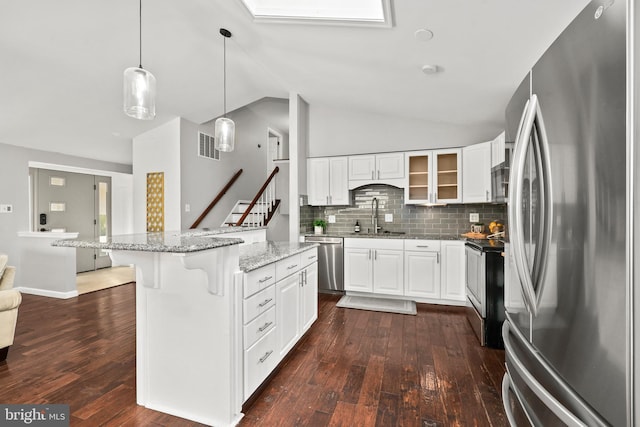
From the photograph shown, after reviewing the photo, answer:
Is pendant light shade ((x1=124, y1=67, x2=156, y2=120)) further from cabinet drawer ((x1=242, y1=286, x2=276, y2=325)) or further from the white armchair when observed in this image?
the white armchair

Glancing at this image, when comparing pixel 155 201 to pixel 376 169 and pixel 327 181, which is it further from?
pixel 376 169

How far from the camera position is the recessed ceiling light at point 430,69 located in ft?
8.92

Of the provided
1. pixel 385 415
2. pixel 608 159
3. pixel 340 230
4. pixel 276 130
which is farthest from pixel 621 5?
pixel 276 130

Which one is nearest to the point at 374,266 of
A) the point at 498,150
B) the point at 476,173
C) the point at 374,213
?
the point at 374,213

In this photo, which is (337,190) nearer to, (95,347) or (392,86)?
(392,86)

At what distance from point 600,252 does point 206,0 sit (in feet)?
10.2

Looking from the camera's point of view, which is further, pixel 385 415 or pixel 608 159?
pixel 385 415

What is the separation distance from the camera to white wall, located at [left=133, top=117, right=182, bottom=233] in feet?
15.7

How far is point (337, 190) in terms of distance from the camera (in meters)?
4.74

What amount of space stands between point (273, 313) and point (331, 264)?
2.30 meters

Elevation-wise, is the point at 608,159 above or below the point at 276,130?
below

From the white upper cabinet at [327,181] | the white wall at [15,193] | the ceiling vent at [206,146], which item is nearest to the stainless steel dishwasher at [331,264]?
the white upper cabinet at [327,181]

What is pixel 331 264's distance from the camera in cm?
446

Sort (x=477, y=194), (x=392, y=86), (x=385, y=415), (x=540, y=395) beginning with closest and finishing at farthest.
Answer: (x=540, y=395) → (x=385, y=415) → (x=392, y=86) → (x=477, y=194)
